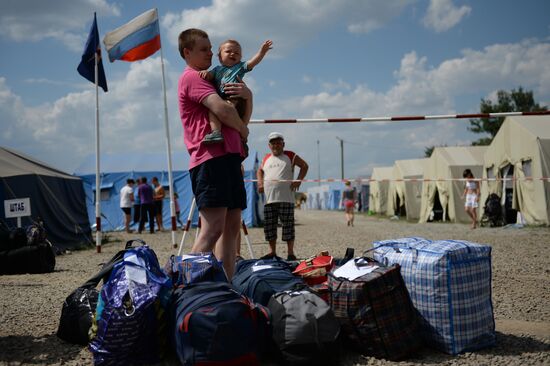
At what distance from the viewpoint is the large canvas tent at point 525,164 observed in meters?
13.5

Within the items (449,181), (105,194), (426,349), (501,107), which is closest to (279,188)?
(426,349)

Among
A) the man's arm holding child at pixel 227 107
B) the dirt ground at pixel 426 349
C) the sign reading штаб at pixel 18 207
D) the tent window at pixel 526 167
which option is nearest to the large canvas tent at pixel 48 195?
the sign reading штаб at pixel 18 207

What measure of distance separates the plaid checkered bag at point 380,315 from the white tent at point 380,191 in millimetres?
27559

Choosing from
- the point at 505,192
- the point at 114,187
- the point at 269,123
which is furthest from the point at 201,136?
the point at 114,187

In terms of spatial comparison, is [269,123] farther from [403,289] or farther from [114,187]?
[114,187]

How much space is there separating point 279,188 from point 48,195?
699cm

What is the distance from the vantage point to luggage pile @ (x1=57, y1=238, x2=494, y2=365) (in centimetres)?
251

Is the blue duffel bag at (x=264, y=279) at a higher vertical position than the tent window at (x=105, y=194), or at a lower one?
lower

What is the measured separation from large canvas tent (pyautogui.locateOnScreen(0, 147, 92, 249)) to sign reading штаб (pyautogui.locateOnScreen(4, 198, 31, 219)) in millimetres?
1380

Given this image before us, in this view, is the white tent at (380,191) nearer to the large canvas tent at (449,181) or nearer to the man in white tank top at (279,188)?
the large canvas tent at (449,181)

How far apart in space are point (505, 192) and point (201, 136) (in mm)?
14609

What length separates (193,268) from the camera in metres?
3.07

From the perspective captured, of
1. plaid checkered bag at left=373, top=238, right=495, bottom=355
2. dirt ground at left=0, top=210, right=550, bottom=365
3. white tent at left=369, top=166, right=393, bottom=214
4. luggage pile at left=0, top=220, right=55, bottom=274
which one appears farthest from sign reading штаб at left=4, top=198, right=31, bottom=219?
white tent at left=369, top=166, right=393, bottom=214

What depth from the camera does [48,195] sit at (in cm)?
1094
